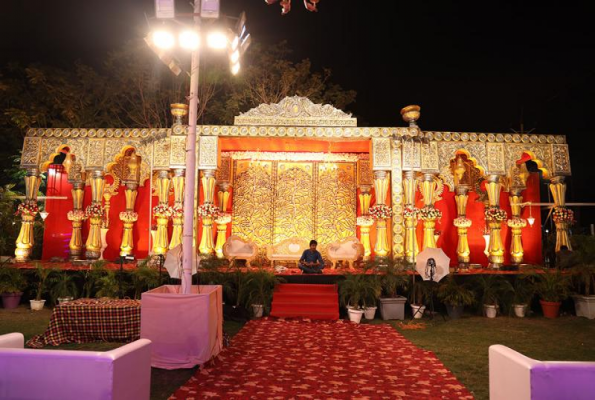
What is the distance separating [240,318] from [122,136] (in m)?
6.01

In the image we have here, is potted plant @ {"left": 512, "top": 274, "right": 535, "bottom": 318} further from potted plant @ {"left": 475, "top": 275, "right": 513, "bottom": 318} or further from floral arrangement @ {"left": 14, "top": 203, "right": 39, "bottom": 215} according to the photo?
floral arrangement @ {"left": 14, "top": 203, "right": 39, "bottom": 215}

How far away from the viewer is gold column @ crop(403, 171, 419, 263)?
10.1m

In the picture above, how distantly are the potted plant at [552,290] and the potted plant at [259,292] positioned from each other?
530 centimetres

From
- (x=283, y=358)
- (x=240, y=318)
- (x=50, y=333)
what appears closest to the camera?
(x=283, y=358)

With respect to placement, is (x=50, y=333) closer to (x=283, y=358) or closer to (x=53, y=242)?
(x=283, y=358)

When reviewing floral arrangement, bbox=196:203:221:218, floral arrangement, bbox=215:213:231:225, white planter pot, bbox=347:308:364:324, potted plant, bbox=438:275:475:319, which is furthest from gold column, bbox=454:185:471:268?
floral arrangement, bbox=196:203:221:218

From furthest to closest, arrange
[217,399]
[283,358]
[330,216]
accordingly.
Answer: [330,216] < [283,358] < [217,399]

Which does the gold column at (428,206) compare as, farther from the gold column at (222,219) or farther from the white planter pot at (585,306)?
the gold column at (222,219)

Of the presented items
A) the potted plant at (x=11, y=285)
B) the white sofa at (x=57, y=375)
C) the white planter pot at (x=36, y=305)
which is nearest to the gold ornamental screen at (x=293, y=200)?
the white planter pot at (x=36, y=305)

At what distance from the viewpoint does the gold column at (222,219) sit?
37.6ft

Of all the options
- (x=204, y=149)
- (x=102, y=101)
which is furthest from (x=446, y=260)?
(x=102, y=101)

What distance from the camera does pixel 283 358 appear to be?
17.8ft

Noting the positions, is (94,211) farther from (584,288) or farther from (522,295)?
(584,288)

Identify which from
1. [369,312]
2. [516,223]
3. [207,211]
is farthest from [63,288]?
[516,223]
